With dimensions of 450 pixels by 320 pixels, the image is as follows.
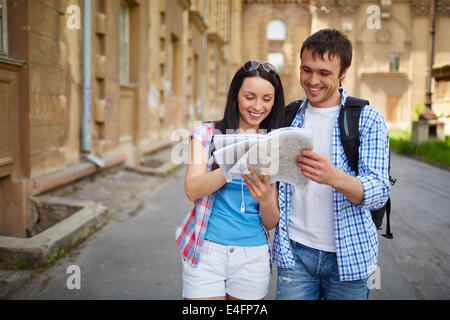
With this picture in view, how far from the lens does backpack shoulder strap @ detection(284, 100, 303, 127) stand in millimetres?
2359

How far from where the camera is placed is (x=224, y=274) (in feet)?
7.22

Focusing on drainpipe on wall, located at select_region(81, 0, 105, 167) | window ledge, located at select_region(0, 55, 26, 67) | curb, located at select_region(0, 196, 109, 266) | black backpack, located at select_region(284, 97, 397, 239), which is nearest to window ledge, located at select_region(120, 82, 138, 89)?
drainpipe on wall, located at select_region(81, 0, 105, 167)

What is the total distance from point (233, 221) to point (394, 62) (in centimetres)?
3403

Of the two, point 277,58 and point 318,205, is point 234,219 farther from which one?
point 277,58

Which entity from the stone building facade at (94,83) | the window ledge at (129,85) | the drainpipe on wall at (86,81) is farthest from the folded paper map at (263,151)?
the window ledge at (129,85)

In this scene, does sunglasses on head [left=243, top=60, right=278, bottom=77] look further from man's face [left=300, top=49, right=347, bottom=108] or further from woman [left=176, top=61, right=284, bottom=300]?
man's face [left=300, top=49, right=347, bottom=108]

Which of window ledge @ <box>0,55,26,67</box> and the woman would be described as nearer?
the woman

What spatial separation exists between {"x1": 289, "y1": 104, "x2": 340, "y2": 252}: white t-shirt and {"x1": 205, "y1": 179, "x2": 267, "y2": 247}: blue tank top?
215mm

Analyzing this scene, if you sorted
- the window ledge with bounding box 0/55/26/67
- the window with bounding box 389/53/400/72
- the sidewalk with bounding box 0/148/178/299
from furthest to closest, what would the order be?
1. the window with bounding box 389/53/400/72
2. the window ledge with bounding box 0/55/26/67
3. the sidewalk with bounding box 0/148/178/299

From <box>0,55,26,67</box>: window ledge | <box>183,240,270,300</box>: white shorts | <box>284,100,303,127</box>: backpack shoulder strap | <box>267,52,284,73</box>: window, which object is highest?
<box>267,52,284,73</box>: window

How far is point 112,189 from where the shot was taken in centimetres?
777

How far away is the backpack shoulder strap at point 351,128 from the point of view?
2.04 m

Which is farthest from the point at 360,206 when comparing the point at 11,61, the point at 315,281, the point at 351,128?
the point at 11,61
